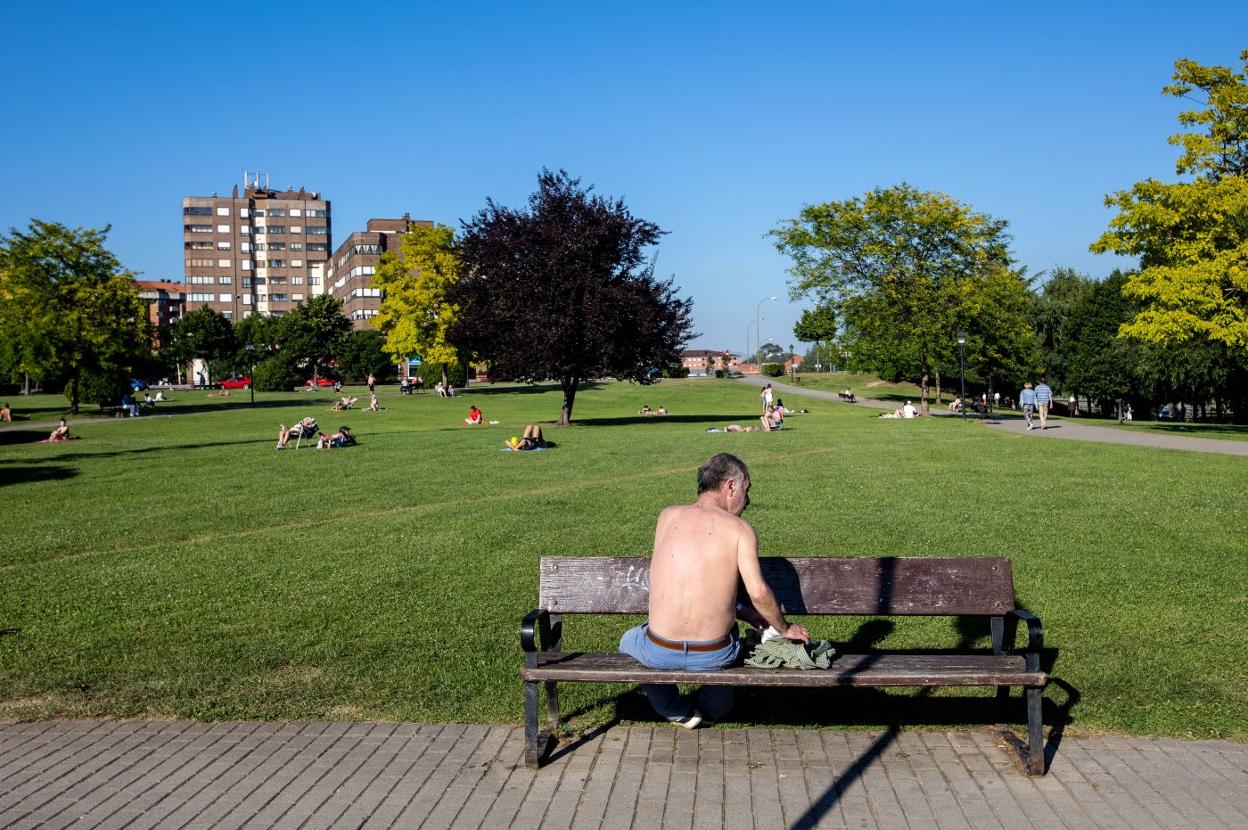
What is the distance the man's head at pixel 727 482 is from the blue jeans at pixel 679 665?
2.08 ft

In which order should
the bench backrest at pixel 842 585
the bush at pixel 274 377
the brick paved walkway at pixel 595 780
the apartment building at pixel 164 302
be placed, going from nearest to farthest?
the brick paved walkway at pixel 595 780
the bench backrest at pixel 842 585
the bush at pixel 274 377
the apartment building at pixel 164 302

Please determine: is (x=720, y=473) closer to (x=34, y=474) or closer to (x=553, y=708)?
(x=553, y=708)

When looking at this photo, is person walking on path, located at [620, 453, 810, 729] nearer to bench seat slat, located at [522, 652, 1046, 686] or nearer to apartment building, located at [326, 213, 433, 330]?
bench seat slat, located at [522, 652, 1046, 686]

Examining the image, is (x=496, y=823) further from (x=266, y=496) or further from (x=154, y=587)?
(x=266, y=496)

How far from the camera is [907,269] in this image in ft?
155

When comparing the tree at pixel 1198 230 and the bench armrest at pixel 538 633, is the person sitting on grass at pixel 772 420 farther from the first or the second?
the bench armrest at pixel 538 633

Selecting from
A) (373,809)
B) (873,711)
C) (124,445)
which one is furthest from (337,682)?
(124,445)

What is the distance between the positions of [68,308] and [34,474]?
30.6 meters

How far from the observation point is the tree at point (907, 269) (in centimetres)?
4616

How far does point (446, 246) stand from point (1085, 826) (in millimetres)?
68445

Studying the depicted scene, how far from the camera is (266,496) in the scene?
16281 mm

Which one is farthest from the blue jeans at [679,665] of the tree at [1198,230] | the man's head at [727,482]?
the tree at [1198,230]

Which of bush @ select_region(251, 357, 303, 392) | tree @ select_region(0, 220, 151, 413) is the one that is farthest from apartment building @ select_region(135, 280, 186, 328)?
tree @ select_region(0, 220, 151, 413)

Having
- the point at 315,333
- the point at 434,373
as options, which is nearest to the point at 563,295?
the point at 434,373
